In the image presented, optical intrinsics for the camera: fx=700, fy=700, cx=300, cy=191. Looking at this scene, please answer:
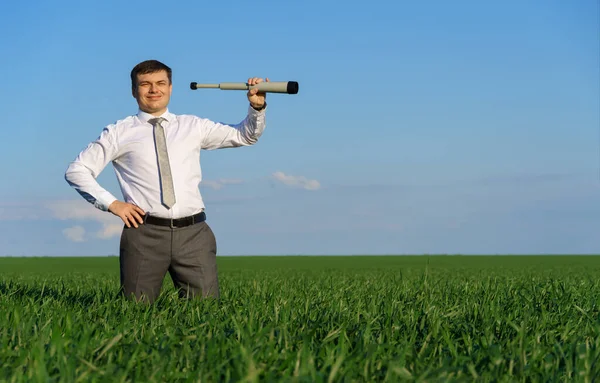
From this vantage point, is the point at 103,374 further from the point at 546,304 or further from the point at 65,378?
the point at 546,304

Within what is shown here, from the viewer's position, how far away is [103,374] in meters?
2.94

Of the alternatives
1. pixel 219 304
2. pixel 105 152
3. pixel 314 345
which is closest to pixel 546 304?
pixel 219 304

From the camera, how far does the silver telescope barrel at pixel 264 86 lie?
5832 mm

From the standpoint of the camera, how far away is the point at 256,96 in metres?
6.29

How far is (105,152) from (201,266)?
4.56 ft

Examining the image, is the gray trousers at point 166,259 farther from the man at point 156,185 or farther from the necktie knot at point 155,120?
the necktie knot at point 155,120

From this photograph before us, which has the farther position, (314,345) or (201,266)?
(201,266)

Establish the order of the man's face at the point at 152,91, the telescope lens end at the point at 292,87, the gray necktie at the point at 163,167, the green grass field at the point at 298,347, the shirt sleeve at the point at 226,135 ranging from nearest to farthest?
the green grass field at the point at 298,347
the telescope lens end at the point at 292,87
the gray necktie at the point at 163,167
the man's face at the point at 152,91
the shirt sleeve at the point at 226,135

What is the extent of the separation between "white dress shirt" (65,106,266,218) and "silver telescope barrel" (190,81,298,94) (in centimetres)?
32

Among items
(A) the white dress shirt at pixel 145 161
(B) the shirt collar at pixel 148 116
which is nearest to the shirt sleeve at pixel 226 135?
(A) the white dress shirt at pixel 145 161

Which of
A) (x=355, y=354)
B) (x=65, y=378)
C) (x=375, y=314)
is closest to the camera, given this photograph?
(x=65, y=378)

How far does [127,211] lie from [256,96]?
1.53 m

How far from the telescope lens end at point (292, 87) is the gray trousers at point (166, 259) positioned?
155cm

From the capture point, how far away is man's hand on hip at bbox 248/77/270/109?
243 inches
